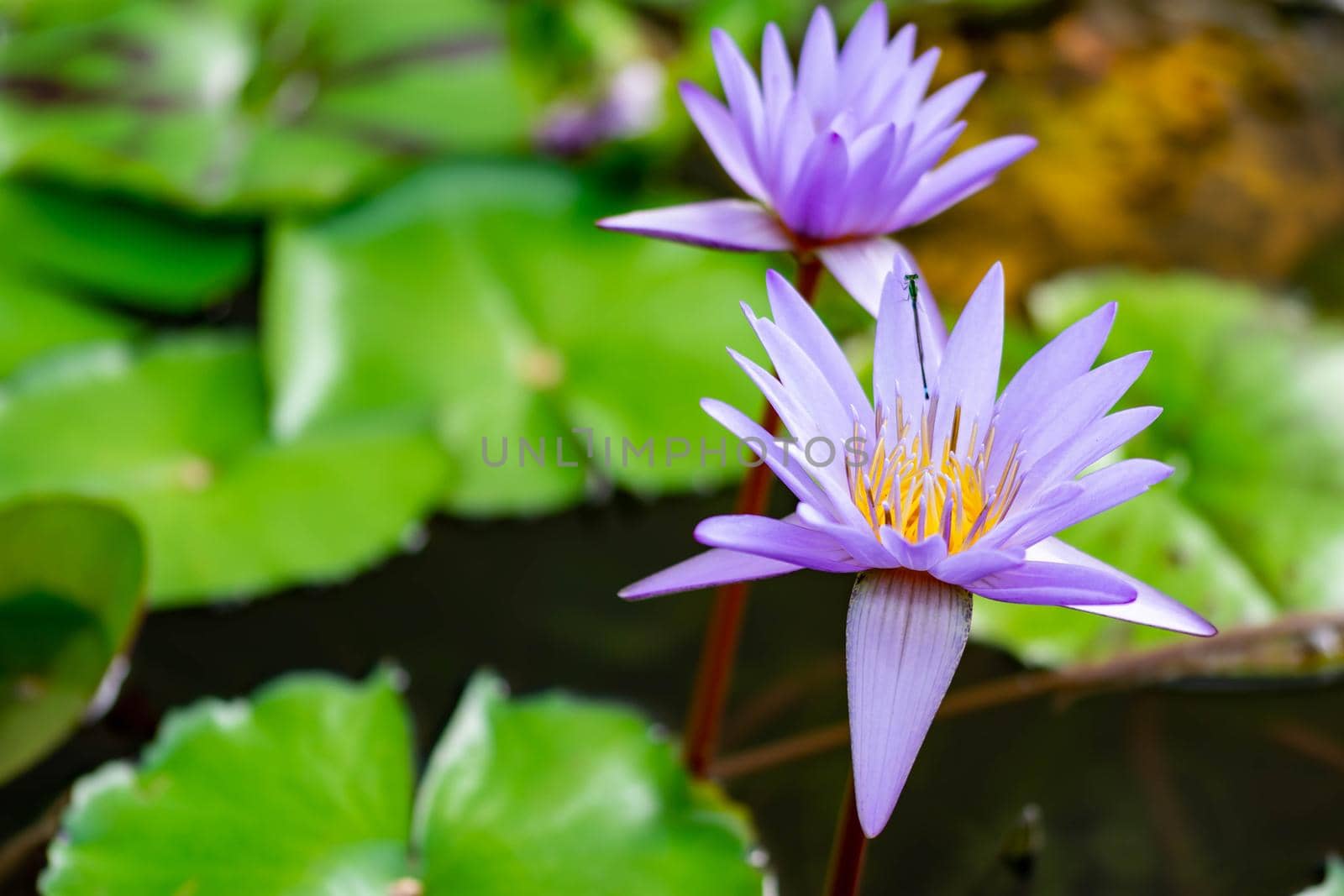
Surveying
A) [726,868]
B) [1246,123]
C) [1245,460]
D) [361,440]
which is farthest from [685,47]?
[726,868]

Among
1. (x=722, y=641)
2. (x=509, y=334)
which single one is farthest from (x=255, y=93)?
(x=722, y=641)

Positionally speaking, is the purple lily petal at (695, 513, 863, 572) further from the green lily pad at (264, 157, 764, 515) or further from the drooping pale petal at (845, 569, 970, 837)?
the green lily pad at (264, 157, 764, 515)

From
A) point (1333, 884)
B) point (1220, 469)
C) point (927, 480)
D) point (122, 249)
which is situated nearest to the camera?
point (927, 480)

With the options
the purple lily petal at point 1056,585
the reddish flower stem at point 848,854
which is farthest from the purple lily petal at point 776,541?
Result: the reddish flower stem at point 848,854

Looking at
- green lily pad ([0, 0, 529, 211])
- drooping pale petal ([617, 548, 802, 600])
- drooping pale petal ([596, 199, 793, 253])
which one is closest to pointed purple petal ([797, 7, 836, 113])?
drooping pale petal ([596, 199, 793, 253])

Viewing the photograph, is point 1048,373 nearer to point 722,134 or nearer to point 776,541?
point 776,541

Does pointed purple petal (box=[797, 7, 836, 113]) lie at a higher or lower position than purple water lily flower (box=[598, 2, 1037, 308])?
higher

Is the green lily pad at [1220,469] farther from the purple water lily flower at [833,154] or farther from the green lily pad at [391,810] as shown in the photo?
the purple water lily flower at [833,154]
